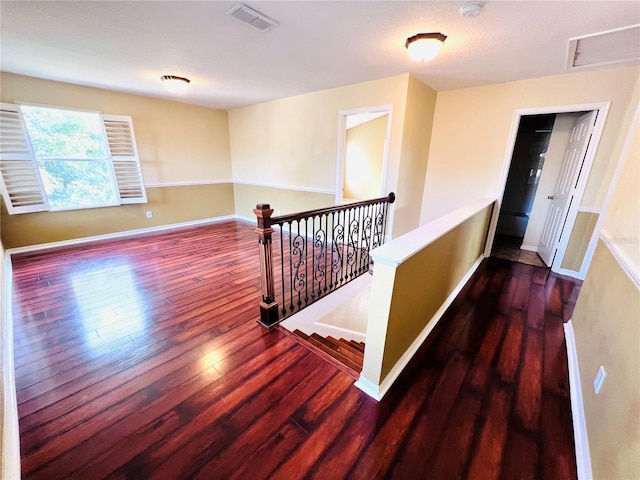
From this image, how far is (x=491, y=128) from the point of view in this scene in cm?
329

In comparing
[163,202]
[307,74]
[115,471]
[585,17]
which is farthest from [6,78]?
[585,17]

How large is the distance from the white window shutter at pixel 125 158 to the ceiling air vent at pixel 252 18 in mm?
3444

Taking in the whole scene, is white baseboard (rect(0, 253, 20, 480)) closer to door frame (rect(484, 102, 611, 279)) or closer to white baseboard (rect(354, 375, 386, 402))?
white baseboard (rect(354, 375, 386, 402))

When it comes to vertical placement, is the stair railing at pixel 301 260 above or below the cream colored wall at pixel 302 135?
below

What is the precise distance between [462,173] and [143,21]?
394cm

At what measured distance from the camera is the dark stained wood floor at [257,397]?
46.1 inches

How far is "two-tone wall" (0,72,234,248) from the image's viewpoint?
3.50 metres

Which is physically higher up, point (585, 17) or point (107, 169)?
point (585, 17)

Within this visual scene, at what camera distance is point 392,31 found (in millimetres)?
2002

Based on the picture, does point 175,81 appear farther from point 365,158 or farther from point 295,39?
point 365,158

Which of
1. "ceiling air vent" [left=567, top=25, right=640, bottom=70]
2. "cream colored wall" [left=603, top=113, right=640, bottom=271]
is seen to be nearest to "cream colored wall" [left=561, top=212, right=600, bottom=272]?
"cream colored wall" [left=603, top=113, right=640, bottom=271]

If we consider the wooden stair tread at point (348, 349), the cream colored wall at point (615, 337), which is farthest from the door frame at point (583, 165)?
the wooden stair tread at point (348, 349)

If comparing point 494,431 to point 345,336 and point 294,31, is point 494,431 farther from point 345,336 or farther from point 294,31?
point 294,31

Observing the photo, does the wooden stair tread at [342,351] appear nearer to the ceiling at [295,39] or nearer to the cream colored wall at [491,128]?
the ceiling at [295,39]
